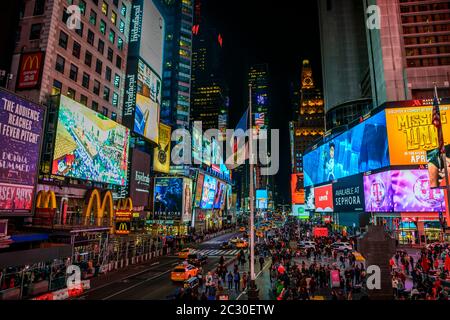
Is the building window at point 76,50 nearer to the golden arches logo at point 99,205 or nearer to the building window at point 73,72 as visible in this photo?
the building window at point 73,72

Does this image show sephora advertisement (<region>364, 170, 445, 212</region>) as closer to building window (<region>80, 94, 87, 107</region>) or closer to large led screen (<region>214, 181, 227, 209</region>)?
building window (<region>80, 94, 87, 107</region>)

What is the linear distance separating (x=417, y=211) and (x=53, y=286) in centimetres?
5206

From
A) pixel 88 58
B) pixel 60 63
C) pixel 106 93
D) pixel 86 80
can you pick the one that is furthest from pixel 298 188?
pixel 60 63

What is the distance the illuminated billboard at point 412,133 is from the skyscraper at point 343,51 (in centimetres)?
7325

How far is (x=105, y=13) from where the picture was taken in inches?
1655

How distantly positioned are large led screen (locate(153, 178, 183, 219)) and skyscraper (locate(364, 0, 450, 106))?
55.1 metres

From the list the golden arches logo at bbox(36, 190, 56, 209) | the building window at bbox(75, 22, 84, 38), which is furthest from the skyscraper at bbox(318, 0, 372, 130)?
the golden arches logo at bbox(36, 190, 56, 209)

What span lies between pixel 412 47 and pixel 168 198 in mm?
69385

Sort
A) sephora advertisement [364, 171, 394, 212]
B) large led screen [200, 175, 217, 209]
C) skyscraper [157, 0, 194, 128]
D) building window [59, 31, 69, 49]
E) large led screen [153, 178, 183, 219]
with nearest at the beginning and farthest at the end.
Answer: building window [59, 31, 69, 49] → sephora advertisement [364, 171, 394, 212] → large led screen [153, 178, 183, 219] → large led screen [200, 175, 217, 209] → skyscraper [157, 0, 194, 128]

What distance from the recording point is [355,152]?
2504 inches

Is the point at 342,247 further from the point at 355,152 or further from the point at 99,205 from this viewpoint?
the point at 99,205

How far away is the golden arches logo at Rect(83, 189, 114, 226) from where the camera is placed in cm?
3412

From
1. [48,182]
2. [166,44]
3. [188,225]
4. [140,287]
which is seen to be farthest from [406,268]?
[166,44]

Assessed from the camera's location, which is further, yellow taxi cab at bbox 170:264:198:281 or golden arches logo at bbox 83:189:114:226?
golden arches logo at bbox 83:189:114:226
